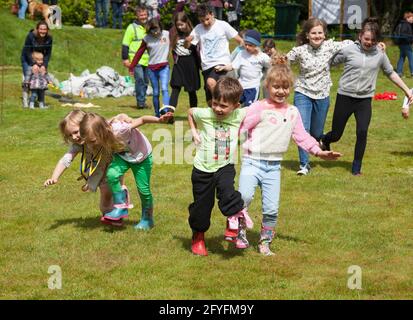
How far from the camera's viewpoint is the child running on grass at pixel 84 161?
741 centimetres

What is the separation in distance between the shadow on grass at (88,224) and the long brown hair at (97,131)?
3.27ft

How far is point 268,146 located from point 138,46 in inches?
426

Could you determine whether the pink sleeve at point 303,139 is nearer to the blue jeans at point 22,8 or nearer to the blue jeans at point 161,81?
the blue jeans at point 161,81

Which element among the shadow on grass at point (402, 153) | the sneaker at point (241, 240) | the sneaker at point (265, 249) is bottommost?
the shadow on grass at point (402, 153)

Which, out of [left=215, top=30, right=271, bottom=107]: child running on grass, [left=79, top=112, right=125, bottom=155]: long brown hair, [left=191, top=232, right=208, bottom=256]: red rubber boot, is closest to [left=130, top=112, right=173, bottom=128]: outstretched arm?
[left=79, top=112, right=125, bottom=155]: long brown hair

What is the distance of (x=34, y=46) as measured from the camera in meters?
17.6

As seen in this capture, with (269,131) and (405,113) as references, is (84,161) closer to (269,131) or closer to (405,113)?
(269,131)

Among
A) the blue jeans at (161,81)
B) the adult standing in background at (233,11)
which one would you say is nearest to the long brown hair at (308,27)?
the blue jeans at (161,81)

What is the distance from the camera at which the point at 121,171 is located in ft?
25.3

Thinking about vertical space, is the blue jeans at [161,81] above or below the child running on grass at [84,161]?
below

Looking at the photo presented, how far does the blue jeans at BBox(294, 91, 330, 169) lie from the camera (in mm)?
10547

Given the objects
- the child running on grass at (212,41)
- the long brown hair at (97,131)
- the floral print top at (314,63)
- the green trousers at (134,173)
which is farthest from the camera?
the child running on grass at (212,41)

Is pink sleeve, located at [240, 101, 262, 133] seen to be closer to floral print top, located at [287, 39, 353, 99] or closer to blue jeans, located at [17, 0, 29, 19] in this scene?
floral print top, located at [287, 39, 353, 99]

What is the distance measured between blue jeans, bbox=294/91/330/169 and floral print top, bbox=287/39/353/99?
82 millimetres
